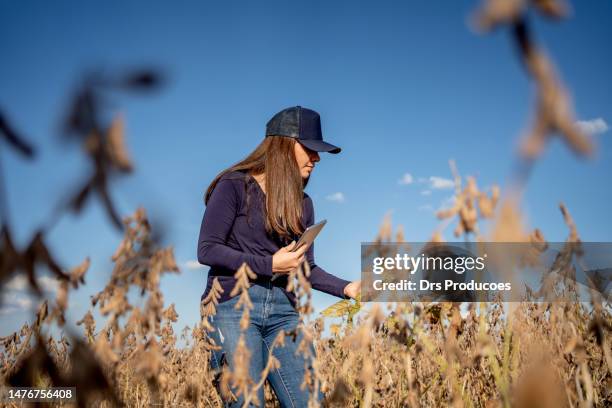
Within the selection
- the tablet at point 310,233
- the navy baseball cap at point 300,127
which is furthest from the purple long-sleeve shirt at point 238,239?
the navy baseball cap at point 300,127

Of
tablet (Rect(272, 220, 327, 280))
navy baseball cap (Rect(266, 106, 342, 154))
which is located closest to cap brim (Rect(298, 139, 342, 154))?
navy baseball cap (Rect(266, 106, 342, 154))

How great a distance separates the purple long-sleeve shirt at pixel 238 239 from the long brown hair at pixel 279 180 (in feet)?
0.19

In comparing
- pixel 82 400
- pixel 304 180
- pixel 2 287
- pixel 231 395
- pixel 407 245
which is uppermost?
pixel 304 180

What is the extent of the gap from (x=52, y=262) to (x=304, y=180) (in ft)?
7.84

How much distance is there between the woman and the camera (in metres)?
2.47

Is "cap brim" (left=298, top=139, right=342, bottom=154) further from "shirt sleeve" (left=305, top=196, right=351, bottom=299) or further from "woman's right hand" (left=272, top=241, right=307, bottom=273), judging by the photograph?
"woman's right hand" (left=272, top=241, right=307, bottom=273)

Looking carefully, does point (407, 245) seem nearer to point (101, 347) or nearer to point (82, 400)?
point (101, 347)

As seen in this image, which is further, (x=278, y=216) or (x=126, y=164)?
(x=278, y=216)

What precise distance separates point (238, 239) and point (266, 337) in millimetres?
517

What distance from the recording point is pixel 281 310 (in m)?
2.66

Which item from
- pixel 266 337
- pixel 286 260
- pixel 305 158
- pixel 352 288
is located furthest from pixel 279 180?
pixel 266 337

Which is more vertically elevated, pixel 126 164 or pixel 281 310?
pixel 126 164

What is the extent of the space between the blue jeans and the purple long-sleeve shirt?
0.07 metres

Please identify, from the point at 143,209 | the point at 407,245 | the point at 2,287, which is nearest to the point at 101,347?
the point at 143,209
